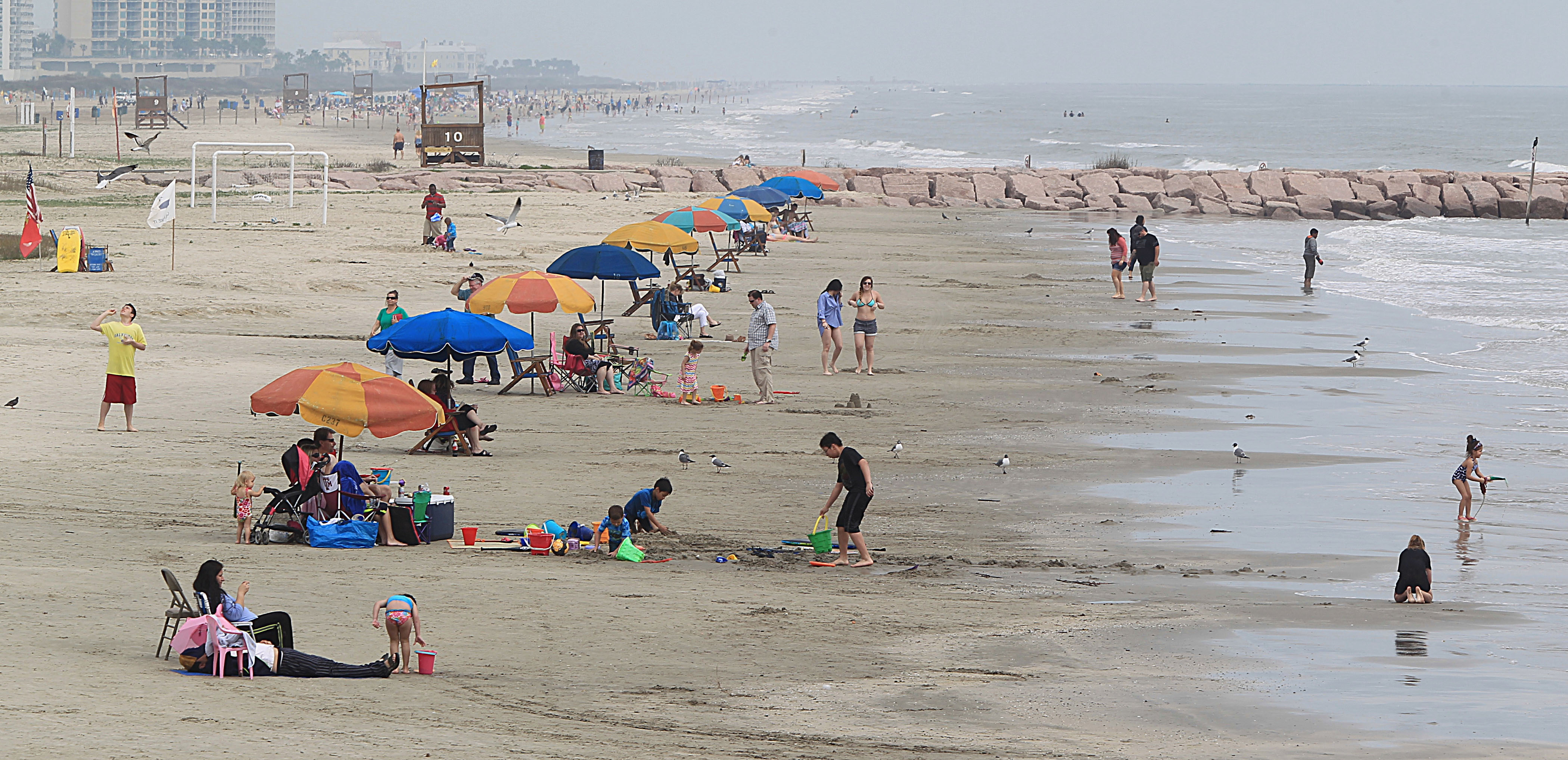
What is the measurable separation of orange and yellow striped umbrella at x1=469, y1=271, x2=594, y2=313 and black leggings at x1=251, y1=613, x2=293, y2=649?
29.6 ft

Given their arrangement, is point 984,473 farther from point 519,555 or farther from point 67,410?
A: point 67,410

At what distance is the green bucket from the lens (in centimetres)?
1199

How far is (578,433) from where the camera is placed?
Result: 654 inches

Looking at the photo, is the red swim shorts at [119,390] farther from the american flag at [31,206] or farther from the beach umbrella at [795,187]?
the beach umbrella at [795,187]

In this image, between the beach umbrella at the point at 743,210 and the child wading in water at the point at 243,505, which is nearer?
the child wading in water at the point at 243,505

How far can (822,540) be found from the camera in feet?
39.4

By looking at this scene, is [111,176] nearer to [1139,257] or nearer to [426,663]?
[1139,257]

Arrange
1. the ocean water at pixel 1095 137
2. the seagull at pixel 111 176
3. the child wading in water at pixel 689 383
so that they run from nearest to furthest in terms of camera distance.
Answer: the child wading in water at pixel 689 383 < the seagull at pixel 111 176 < the ocean water at pixel 1095 137

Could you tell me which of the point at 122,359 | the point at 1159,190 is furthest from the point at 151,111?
the point at 122,359

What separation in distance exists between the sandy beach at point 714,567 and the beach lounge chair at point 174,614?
15cm

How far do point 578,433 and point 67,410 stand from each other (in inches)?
205

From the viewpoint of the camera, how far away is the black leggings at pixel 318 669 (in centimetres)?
848

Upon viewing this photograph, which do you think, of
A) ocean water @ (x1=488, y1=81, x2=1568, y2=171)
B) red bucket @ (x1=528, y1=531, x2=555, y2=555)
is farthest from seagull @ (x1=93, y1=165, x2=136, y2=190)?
ocean water @ (x1=488, y1=81, x2=1568, y2=171)

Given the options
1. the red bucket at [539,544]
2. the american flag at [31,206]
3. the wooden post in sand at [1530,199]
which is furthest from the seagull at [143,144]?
the wooden post in sand at [1530,199]
